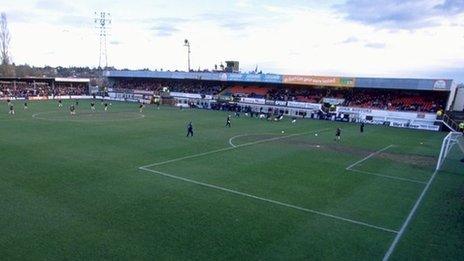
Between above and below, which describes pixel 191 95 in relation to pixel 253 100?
below

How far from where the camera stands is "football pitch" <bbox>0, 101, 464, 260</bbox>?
11.8m

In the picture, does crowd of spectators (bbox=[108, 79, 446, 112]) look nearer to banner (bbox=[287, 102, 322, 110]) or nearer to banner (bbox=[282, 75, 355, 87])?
banner (bbox=[287, 102, 322, 110])

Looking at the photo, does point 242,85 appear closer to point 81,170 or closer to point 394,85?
point 394,85

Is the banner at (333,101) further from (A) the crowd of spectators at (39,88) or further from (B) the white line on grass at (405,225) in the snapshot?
(A) the crowd of spectators at (39,88)

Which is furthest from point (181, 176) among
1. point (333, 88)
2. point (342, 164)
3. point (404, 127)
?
point (333, 88)

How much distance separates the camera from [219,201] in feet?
53.1

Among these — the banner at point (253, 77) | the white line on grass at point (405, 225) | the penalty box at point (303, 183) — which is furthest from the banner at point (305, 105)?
the white line on grass at point (405, 225)

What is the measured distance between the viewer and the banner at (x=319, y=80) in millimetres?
61322

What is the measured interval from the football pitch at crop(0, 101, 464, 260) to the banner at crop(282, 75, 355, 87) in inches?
1268

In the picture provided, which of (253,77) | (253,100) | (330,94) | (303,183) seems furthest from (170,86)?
(303,183)

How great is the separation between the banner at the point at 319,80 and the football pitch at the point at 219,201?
106 ft

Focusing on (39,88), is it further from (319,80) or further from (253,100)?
(319,80)

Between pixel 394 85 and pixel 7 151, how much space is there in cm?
5247

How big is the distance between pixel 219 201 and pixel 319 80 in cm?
5115
